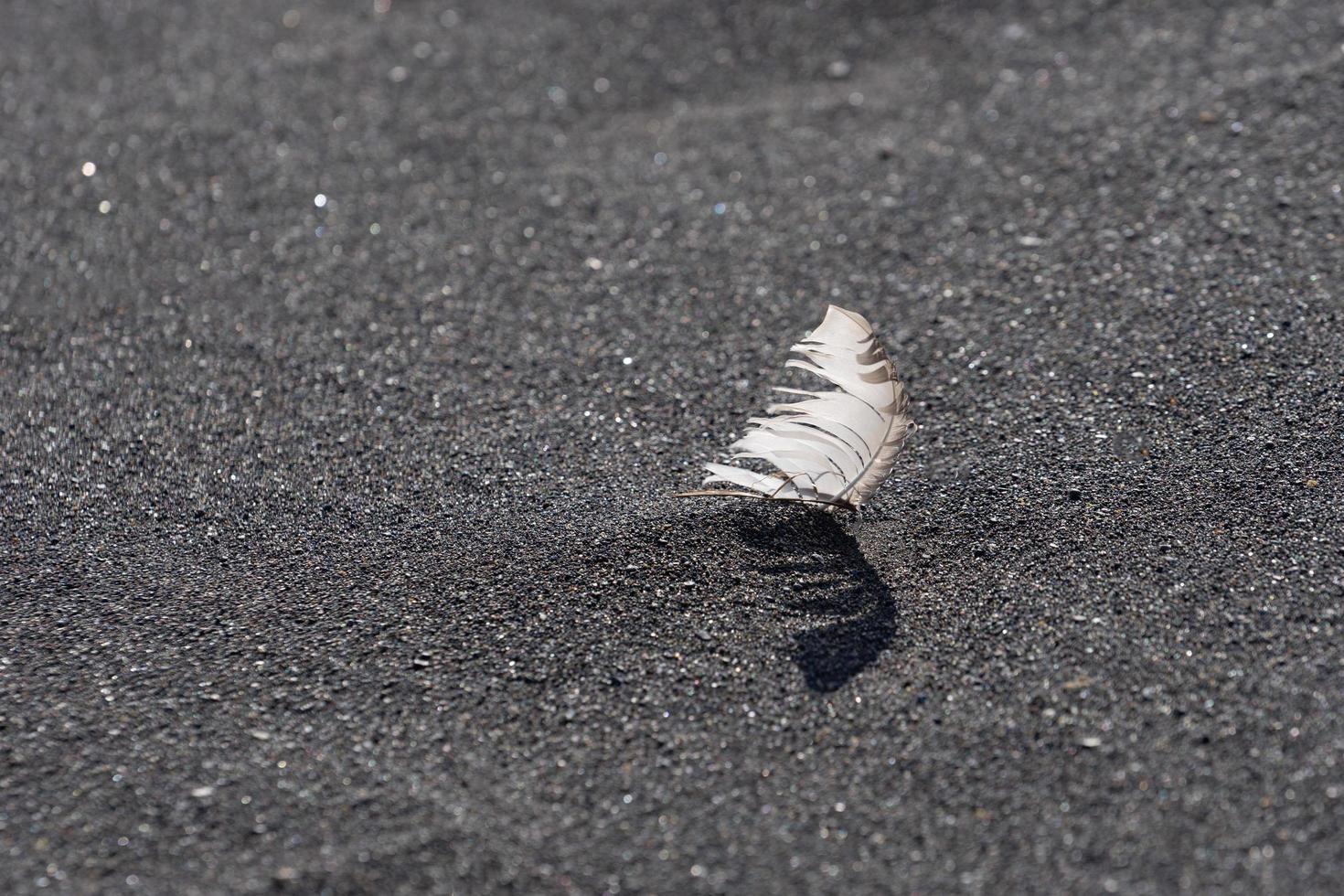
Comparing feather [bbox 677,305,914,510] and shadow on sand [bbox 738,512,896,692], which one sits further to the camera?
feather [bbox 677,305,914,510]

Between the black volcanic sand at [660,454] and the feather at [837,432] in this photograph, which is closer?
the black volcanic sand at [660,454]

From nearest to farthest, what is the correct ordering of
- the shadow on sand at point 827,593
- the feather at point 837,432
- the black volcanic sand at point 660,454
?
1. the black volcanic sand at point 660,454
2. the shadow on sand at point 827,593
3. the feather at point 837,432

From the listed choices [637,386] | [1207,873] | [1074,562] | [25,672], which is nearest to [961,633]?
[1074,562]

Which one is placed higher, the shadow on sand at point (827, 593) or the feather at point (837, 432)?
the feather at point (837, 432)

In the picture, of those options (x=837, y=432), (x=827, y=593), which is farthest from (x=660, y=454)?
(x=827, y=593)

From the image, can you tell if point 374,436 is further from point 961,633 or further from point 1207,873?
point 1207,873
